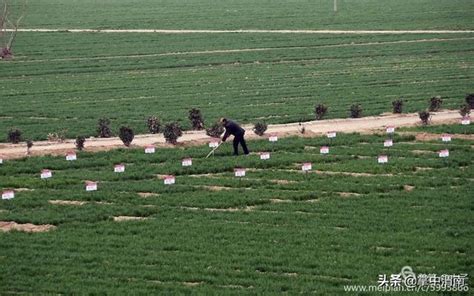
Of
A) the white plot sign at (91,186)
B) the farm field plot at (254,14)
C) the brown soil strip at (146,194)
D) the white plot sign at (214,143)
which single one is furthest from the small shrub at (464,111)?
the farm field plot at (254,14)

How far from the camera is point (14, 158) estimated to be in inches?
1293

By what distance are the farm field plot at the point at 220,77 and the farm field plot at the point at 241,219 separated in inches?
319

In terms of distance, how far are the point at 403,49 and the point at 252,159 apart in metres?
33.8

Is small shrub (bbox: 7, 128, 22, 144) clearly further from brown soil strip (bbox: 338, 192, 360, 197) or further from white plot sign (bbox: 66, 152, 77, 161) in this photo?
brown soil strip (bbox: 338, 192, 360, 197)

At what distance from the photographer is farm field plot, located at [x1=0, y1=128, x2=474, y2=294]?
2019 centimetres

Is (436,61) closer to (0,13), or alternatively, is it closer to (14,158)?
(14,158)

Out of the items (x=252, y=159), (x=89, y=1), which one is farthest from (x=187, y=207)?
(x=89, y=1)

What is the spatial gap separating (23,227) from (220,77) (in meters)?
29.9

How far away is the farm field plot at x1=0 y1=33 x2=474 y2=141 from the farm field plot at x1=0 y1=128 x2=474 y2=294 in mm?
8112

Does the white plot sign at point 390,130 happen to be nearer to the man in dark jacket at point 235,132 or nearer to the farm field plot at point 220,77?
the farm field plot at point 220,77

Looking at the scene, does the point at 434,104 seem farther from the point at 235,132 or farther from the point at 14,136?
the point at 14,136

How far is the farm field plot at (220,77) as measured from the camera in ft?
139

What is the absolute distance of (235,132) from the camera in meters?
31.2

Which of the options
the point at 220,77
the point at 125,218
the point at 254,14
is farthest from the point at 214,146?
the point at 254,14
